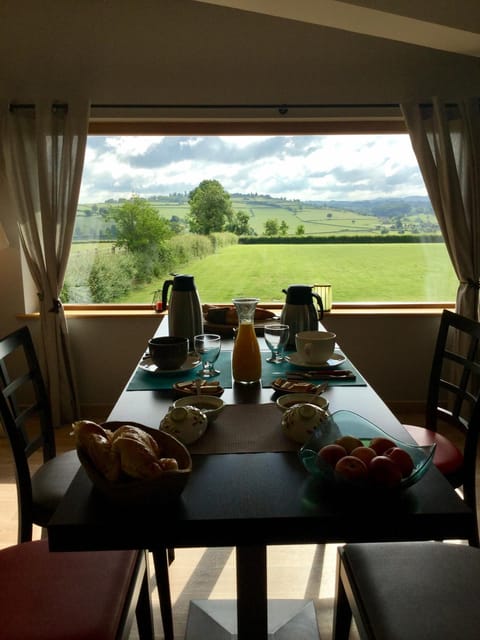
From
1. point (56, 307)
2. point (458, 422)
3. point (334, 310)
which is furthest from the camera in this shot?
point (334, 310)

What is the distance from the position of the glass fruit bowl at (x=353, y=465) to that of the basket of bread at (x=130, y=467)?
0.23 metres

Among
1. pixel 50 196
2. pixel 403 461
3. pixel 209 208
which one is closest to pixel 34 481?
pixel 403 461

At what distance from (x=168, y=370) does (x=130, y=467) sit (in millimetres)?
775

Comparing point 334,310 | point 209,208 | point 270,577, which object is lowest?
point 270,577

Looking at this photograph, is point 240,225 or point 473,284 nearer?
point 473,284

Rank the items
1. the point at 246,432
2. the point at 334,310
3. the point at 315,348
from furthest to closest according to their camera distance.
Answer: the point at 334,310
the point at 315,348
the point at 246,432

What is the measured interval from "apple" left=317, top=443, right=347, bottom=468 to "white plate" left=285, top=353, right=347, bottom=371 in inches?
28.4

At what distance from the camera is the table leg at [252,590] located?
45.2 inches

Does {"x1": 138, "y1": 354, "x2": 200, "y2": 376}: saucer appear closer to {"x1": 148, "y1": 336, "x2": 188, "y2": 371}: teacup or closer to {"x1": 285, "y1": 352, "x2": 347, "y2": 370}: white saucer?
{"x1": 148, "y1": 336, "x2": 188, "y2": 371}: teacup

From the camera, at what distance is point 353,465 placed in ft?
2.93

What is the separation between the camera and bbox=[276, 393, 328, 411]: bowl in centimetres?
128

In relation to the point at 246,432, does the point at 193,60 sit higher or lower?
higher

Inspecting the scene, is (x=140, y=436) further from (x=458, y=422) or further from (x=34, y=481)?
(x=458, y=422)

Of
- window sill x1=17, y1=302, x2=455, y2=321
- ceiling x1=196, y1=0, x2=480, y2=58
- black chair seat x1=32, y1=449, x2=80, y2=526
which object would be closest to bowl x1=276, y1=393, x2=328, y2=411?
black chair seat x1=32, y1=449, x2=80, y2=526
